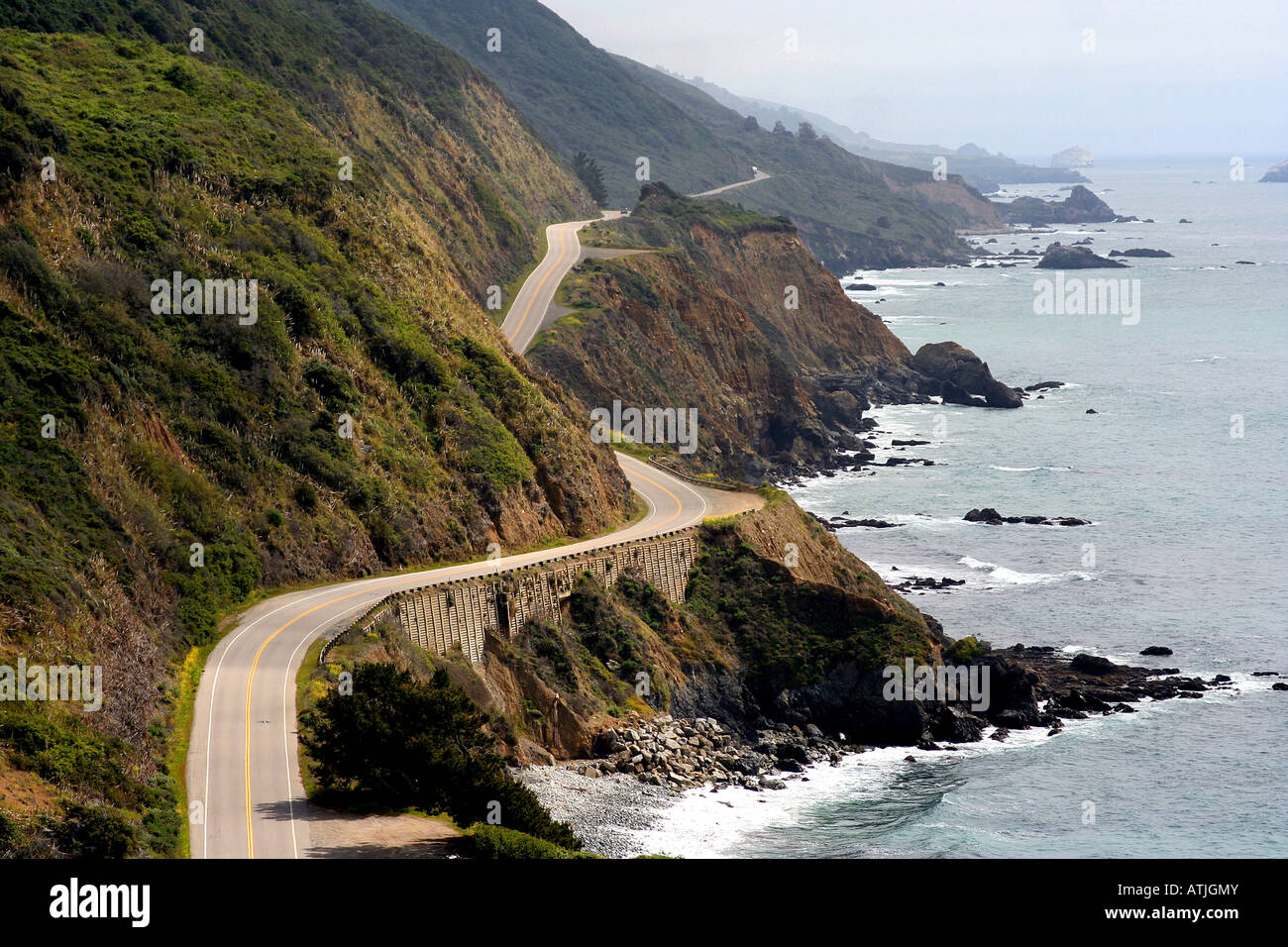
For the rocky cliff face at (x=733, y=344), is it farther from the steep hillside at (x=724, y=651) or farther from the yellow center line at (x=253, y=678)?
the yellow center line at (x=253, y=678)

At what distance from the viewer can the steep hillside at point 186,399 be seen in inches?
1374

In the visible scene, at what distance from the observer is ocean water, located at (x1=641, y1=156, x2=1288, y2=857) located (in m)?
46.0

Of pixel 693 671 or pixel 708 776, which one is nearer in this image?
pixel 708 776

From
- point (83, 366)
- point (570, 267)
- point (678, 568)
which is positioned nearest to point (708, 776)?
point (678, 568)

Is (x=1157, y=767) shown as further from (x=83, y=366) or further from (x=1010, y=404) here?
(x=1010, y=404)

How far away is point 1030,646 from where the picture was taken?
212ft

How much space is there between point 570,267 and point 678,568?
53899mm

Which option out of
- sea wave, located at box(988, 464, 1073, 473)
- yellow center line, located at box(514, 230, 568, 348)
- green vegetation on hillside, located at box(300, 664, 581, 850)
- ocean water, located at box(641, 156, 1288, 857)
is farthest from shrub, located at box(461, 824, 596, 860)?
sea wave, located at box(988, 464, 1073, 473)

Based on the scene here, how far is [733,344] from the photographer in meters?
112

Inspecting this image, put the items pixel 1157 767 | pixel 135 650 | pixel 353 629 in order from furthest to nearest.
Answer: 1. pixel 1157 767
2. pixel 353 629
3. pixel 135 650

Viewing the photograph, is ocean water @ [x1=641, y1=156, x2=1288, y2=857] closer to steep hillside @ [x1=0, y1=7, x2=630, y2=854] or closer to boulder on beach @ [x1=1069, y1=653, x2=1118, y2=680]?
boulder on beach @ [x1=1069, y1=653, x2=1118, y2=680]

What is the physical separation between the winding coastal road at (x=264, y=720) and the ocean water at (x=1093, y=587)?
39.1 ft

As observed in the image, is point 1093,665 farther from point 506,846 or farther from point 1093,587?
point 506,846

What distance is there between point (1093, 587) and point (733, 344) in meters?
44.7
